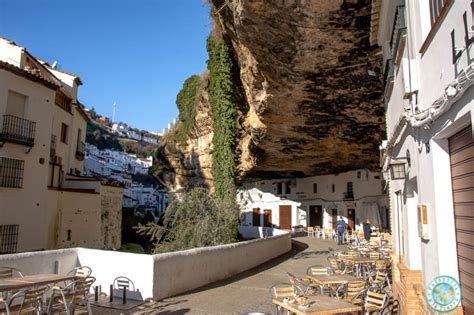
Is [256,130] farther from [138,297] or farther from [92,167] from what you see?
[92,167]

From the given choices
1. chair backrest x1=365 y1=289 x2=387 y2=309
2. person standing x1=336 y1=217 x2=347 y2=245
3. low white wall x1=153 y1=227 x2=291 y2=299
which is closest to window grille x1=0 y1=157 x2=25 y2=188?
low white wall x1=153 y1=227 x2=291 y2=299

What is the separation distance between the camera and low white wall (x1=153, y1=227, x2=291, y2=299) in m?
8.31

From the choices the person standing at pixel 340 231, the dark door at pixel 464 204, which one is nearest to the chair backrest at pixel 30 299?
the dark door at pixel 464 204

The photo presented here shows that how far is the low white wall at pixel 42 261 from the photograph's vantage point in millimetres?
7066

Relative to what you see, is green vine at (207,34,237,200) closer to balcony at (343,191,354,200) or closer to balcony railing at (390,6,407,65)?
balcony at (343,191,354,200)

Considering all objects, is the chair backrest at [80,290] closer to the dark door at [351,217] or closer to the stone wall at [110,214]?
the stone wall at [110,214]

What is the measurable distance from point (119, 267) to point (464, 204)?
6.95 meters

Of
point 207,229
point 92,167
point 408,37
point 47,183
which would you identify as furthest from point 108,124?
point 408,37

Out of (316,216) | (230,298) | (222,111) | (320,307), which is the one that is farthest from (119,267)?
(316,216)

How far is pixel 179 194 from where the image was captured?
14.3 metres

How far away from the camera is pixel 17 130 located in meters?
15.2

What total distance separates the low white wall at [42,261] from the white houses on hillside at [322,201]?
13592 millimetres

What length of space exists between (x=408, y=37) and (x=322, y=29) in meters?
4.66

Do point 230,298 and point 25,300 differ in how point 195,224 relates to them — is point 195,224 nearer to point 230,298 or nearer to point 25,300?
point 230,298
